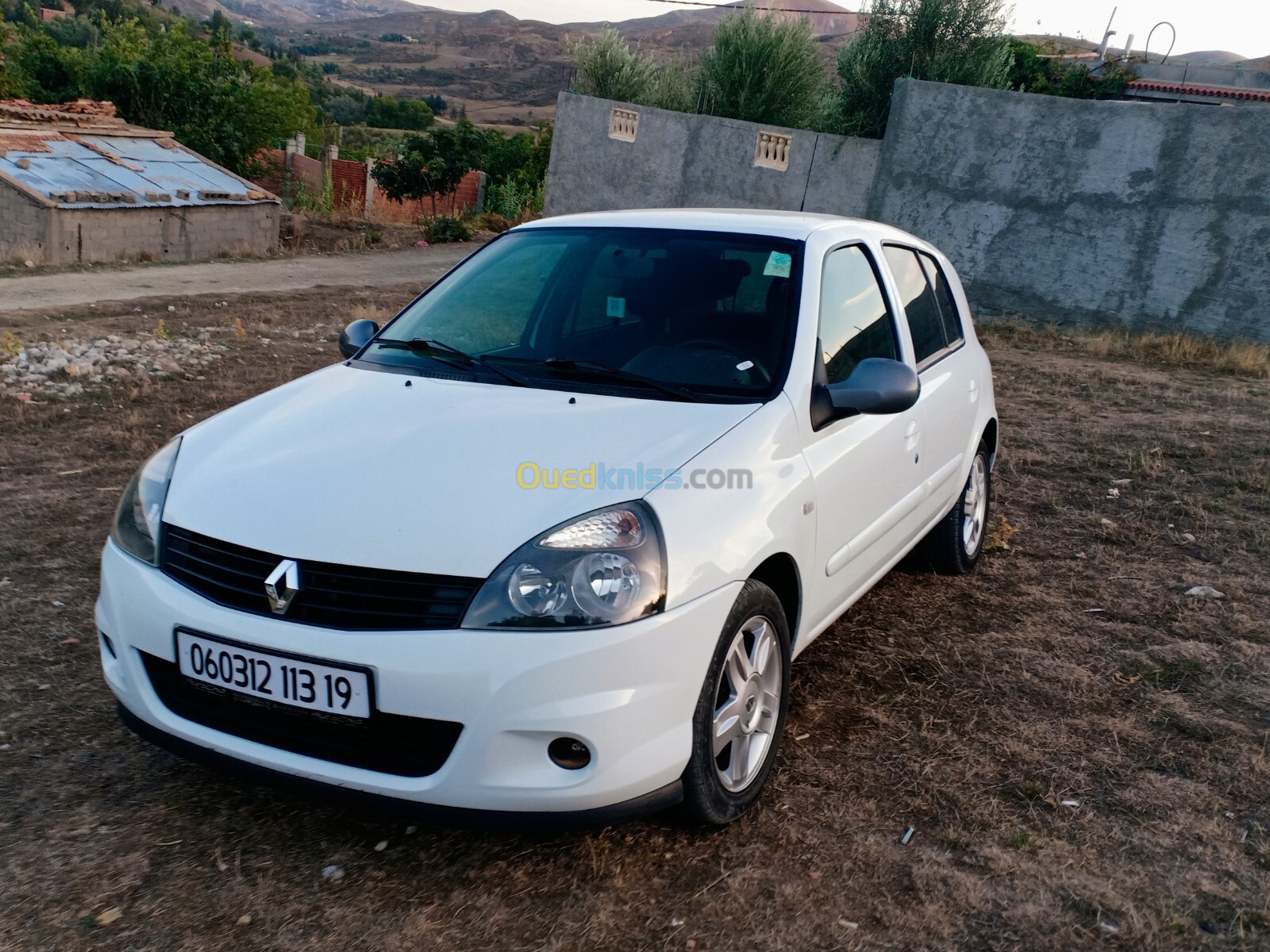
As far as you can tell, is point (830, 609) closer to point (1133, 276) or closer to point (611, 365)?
point (611, 365)

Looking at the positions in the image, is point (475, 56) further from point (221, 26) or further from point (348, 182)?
point (348, 182)

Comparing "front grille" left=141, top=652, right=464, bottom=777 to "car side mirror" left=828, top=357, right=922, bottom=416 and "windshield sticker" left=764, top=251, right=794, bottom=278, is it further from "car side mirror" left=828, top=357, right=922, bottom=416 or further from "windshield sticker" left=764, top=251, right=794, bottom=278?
"windshield sticker" left=764, top=251, right=794, bottom=278

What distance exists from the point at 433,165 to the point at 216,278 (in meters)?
14.5

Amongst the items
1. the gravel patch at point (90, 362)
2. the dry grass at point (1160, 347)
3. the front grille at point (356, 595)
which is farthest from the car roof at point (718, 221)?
the dry grass at point (1160, 347)

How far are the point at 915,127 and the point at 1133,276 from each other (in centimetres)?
329

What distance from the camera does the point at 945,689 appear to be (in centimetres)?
379

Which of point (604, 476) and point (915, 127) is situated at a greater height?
point (915, 127)

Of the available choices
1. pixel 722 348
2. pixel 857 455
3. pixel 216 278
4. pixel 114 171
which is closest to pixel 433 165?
pixel 114 171

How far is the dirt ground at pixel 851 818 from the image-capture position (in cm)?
248

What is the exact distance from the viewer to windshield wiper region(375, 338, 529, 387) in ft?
11.0

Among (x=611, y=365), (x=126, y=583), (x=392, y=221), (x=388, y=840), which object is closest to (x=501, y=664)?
(x=388, y=840)

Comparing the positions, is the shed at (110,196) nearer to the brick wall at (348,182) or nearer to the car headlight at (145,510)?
the brick wall at (348,182)

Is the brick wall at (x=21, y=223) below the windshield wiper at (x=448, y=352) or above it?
below

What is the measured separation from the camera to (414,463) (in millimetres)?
2748
